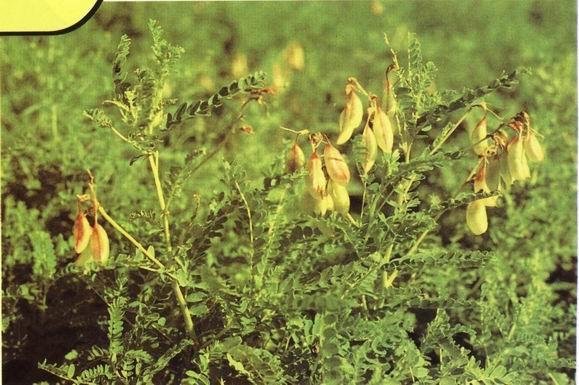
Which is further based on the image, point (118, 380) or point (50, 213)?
point (50, 213)

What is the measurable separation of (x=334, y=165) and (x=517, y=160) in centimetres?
27

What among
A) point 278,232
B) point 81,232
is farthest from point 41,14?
point 278,232

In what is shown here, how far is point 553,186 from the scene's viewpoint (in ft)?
5.99

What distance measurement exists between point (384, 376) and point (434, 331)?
4.1 inches

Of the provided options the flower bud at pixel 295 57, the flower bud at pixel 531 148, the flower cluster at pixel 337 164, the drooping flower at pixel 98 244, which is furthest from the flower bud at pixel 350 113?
the flower bud at pixel 295 57

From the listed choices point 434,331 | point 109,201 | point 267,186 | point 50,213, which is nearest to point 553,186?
point 434,331

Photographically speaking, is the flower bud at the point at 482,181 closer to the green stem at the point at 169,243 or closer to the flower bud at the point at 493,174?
the flower bud at the point at 493,174

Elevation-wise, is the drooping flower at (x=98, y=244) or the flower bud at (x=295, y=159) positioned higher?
the flower bud at (x=295, y=159)

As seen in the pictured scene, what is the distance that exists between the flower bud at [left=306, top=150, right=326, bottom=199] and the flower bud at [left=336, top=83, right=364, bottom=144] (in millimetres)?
77

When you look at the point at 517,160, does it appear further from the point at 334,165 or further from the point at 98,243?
the point at 98,243

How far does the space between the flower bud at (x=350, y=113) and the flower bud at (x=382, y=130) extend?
0.15ft

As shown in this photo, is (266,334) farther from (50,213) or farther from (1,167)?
(1,167)

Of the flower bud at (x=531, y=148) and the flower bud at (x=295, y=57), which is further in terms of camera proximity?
the flower bud at (x=295, y=57)

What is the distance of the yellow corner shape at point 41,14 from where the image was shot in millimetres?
1553
